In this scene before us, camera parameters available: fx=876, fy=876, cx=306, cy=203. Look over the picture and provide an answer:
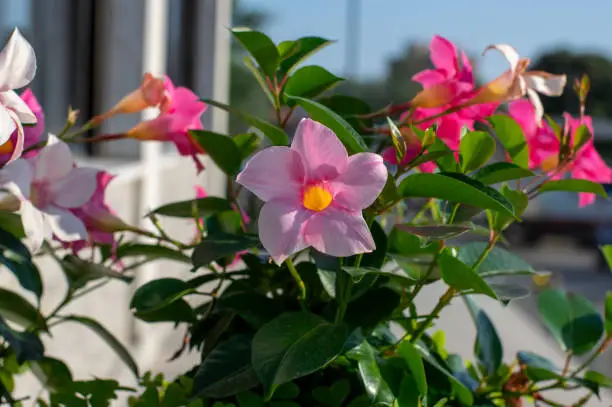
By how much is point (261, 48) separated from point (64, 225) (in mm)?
182

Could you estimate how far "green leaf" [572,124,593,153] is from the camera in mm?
666

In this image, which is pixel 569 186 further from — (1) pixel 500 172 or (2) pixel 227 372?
(2) pixel 227 372

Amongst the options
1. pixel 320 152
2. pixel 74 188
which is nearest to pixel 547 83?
pixel 320 152

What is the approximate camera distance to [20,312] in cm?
70

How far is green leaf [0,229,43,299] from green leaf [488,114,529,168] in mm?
358

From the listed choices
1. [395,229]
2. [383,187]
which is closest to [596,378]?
[395,229]

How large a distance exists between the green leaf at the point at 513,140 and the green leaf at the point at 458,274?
119 millimetres

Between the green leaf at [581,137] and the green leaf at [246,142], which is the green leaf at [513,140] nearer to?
the green leaf at [581,137]

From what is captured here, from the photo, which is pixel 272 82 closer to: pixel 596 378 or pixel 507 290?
pixel 507 290

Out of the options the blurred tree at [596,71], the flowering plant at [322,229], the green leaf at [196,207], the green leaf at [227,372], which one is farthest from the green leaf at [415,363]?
the blurred tree at [596,71]

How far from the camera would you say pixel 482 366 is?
0.76m

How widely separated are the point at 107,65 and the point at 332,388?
6.94 ft

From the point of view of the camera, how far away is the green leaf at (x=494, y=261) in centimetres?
66

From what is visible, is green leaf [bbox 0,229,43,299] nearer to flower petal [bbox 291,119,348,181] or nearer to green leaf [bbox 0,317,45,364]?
green leaf [bbox 0,317,45,364]
